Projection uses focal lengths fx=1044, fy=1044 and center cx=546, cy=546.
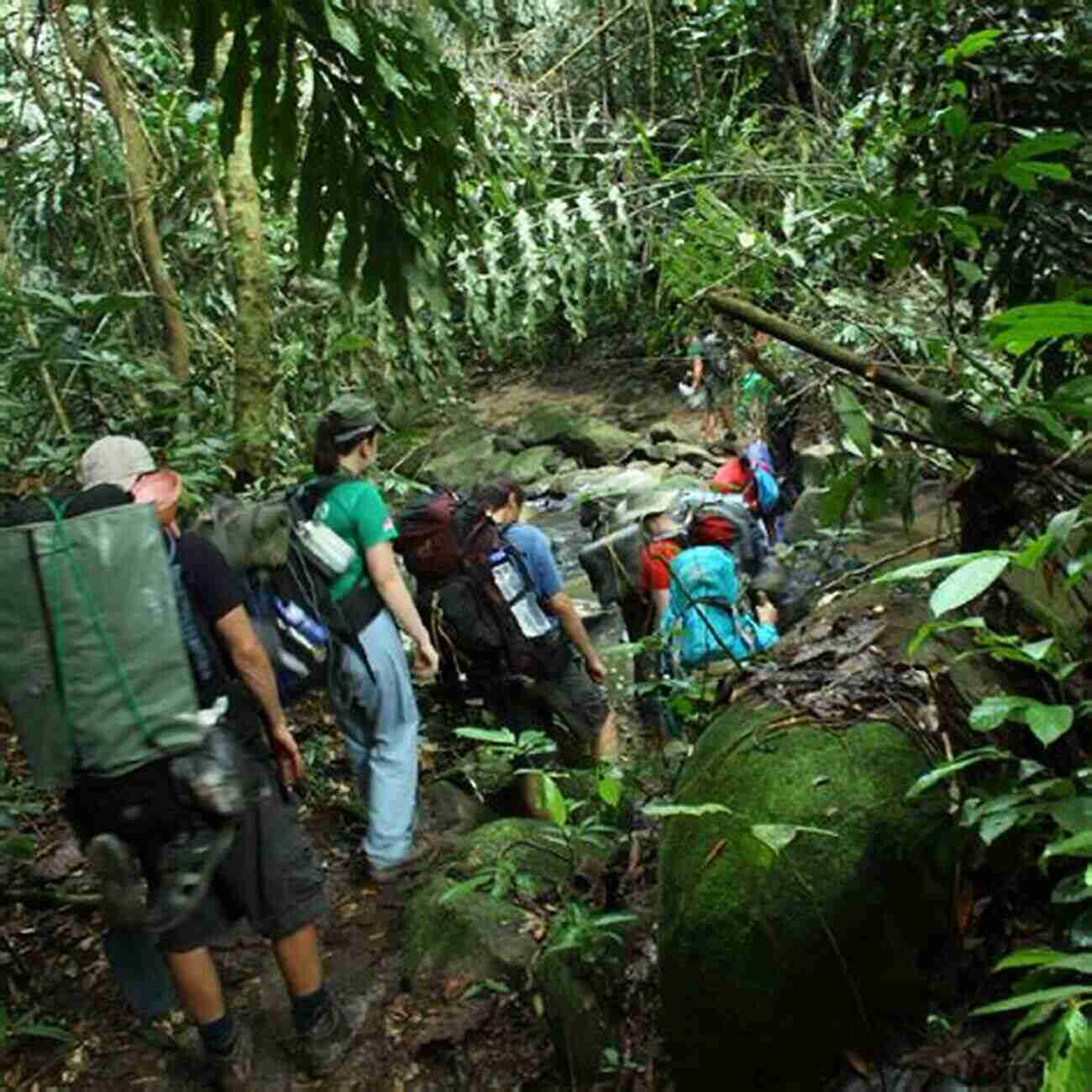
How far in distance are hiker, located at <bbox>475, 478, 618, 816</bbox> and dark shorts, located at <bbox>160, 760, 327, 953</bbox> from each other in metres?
1.47

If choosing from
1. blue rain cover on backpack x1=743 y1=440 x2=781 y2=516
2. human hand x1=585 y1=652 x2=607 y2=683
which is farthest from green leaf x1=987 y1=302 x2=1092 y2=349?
blue rain cover on backpack x1=743 y1=440 x2=781 y2=516

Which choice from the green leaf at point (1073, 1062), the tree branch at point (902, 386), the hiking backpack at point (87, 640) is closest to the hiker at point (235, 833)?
the hiking backpack at point (87, 640)

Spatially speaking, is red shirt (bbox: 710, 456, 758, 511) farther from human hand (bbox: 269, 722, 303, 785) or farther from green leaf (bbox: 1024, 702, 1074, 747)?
green leaf (bbox: 1024, 702, 1074, 747)

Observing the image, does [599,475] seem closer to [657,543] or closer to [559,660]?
[657,543]

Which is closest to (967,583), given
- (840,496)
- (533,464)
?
(840,496)

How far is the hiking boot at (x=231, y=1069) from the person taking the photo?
2.83 metres

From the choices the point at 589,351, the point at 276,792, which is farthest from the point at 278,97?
the point at 589,351

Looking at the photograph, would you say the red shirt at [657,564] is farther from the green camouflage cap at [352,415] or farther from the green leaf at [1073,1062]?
the green leaf at [1073,1062]

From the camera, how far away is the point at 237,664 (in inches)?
109

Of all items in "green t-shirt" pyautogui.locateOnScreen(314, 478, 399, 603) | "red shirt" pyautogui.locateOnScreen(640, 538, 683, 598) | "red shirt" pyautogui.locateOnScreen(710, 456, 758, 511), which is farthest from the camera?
"red shirt" pyautogui.locateOnScreen(710, 456, 758, 511)

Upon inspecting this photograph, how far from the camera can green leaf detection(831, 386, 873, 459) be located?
2271 mm

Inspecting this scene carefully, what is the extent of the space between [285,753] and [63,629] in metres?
0.78

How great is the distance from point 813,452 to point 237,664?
7.96 meters

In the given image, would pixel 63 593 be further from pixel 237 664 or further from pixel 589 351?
pixel 589 351
